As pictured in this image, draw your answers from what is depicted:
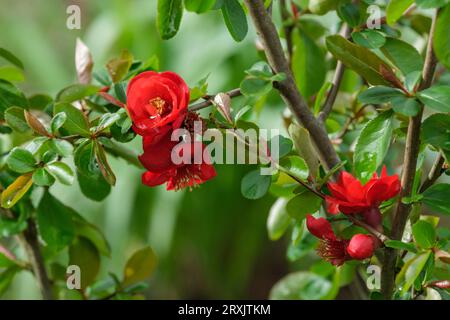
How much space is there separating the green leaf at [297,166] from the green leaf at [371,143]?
2.0 inches

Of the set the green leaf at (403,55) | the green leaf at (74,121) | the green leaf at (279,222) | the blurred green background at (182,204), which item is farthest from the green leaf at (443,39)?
the blurred green background at (182,204)

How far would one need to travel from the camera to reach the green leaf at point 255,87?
2.35ft

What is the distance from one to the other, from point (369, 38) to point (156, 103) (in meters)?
0.24

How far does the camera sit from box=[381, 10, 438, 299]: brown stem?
692mm

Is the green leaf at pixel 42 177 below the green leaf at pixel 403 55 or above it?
below

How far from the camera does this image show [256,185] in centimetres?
74

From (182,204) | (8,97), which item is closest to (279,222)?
(8,97)

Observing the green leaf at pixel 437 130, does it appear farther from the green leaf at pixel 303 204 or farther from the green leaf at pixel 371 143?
the green leaf at pixel 303 204

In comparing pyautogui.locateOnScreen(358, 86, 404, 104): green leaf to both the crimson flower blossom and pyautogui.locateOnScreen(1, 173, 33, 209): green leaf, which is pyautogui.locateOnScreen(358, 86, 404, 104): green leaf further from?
pyautogui.locateOnScreen(1, 173, 33, 209): green leaf

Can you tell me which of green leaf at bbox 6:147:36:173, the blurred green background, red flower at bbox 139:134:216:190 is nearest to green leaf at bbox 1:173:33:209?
green leaf at bbox 6:147:36:173

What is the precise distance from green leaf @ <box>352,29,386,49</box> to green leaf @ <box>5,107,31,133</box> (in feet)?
1.18

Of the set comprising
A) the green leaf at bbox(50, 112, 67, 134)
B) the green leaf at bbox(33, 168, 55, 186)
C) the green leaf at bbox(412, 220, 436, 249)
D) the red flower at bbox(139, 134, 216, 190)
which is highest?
the green leaf at bbox(50, 112, 67, 134)
